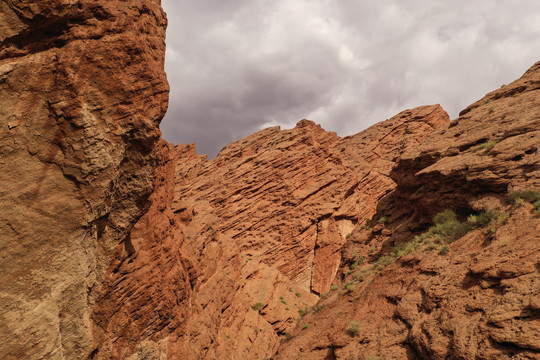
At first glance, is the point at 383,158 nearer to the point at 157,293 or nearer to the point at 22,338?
the point at 157,293

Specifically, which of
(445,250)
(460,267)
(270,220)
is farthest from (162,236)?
(270,220)

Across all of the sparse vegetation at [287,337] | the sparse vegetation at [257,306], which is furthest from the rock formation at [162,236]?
the sparse vegetation at [287,337]

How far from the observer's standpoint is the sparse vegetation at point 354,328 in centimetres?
1125

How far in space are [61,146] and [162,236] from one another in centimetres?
593

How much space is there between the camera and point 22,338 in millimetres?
6156

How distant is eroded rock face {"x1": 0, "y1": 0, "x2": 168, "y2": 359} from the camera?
20.7ft

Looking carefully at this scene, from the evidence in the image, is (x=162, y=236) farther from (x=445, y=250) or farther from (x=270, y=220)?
(x=270, y=220)

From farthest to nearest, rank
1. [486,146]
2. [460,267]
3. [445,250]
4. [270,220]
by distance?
[270,220]
[486,146]
[445,250]
[460,267]

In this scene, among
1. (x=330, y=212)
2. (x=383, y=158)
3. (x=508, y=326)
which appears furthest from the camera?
(x=383, y=158)

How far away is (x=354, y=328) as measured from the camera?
37.1ft

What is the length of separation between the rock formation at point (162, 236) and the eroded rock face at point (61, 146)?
0.03m

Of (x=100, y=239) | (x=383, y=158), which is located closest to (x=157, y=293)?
(x=100, y=239)

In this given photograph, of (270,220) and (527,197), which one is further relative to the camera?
(270,220)

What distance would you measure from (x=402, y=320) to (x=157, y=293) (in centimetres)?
916
